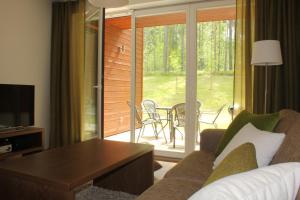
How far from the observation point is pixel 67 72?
444 cm

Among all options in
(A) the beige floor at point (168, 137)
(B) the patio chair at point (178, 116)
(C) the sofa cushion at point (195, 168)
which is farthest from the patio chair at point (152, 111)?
(C) the sofa cushion at point (195, 168)

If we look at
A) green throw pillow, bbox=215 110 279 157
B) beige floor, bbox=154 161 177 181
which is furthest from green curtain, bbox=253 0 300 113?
beige floor, bbox=154 161 177 181

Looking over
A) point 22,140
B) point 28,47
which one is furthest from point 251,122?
point 28,47

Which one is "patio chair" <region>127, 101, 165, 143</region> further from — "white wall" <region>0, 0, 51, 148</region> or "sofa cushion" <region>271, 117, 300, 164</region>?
"sofa cushion" <region>271, 117, 300, 164</region>

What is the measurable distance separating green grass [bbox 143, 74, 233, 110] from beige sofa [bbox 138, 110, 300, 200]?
5.13ft

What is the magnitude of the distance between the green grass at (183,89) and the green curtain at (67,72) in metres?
1.13

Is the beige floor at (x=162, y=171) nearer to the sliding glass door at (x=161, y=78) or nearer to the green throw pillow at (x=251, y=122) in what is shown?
the sliding glass door at (x=161, y=78)

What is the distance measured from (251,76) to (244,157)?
2675 millimetres

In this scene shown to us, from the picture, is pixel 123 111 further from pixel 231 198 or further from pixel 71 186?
pixel 231 198

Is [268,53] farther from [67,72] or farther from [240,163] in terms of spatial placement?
[67,72]

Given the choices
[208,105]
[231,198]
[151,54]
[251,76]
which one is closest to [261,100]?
[251,76]

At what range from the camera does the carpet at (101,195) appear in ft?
8.08

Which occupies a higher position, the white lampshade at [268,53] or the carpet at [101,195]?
the white lampshade at [268,53]

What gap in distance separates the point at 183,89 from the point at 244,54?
1078 millimetres
